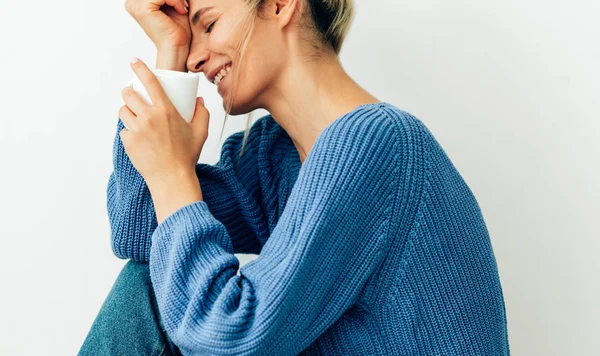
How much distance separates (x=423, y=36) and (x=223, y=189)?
55cm

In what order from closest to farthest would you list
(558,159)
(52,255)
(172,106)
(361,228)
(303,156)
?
(361,228), (172,106), (303,156), (558,159), (52,255)

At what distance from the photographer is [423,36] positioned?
1429 mm

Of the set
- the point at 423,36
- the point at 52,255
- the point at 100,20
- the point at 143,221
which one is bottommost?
the point at 52,255

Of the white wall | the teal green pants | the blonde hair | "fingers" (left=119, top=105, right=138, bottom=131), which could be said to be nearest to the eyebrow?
the blonde hair

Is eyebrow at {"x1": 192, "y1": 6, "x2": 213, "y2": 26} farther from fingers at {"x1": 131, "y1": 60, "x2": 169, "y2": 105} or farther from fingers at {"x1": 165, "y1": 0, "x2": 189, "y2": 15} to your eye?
fingers at {"x1": 131, "y1": 60, "x2": 169, "y2": 105}

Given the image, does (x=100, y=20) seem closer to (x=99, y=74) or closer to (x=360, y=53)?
(x=99, y=74)

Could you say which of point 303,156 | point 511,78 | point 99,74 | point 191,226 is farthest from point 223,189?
point 511,78

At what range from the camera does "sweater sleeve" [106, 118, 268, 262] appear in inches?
43.5

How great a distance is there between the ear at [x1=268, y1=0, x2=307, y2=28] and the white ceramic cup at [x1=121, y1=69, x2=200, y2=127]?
6.4 inches

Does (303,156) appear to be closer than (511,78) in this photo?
Yes

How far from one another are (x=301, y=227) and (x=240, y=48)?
35 cm

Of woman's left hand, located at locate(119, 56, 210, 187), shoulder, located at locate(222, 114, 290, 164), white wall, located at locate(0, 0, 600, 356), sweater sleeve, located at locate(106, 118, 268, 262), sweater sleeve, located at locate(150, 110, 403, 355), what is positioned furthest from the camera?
white wall, located at locate(0, 0, 600, 356)

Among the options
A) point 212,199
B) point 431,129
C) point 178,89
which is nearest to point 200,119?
point 178,89

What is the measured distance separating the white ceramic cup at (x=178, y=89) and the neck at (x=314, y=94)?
0.13m
